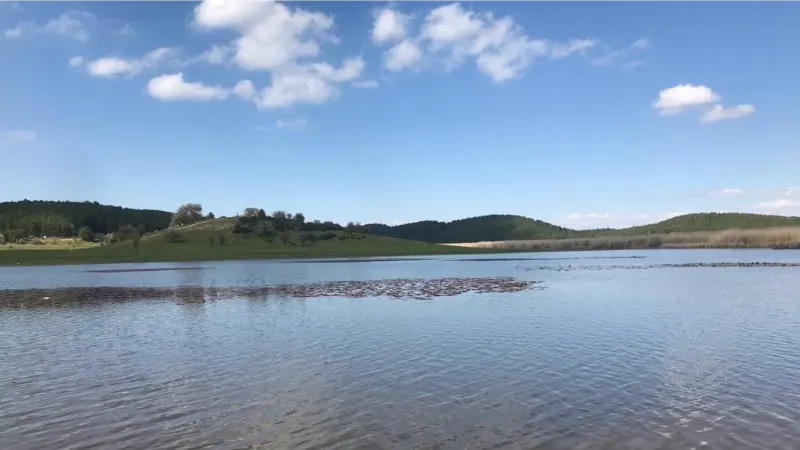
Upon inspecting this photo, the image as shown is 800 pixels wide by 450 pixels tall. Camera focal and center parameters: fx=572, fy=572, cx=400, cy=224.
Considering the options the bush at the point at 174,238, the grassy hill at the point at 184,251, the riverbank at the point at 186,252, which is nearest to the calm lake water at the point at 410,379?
the riverbank at the point at 186,252

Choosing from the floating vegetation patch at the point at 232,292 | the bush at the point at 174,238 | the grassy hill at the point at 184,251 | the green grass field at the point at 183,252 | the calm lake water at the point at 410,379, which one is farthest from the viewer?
the bush at the point at 174,238

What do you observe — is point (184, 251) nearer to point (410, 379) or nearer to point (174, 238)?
point (174, 238)

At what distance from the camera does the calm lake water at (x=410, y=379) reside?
1427cm

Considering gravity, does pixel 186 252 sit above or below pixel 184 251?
below

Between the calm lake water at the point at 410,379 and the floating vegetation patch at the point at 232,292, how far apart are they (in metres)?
13.5

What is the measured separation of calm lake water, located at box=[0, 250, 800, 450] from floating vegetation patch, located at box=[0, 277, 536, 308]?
44.2ft

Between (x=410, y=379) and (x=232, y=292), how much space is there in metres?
41.6

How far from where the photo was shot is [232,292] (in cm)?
5794

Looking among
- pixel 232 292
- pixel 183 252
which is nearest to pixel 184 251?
pixel 183 252

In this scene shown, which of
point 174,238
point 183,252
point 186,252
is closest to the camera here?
point 186,252

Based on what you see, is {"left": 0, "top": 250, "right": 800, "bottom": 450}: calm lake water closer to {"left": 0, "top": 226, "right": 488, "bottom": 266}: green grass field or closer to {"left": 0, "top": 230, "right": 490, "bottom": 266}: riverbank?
{"left": 0, "top": 230, "right": 490, "bottom": 266}: riverbank

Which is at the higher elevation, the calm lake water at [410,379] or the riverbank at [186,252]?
the riverbank at [186,252]

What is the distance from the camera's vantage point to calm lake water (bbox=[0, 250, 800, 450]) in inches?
562

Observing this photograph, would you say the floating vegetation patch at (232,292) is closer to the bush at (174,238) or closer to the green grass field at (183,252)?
the green grass field at (183,252)
